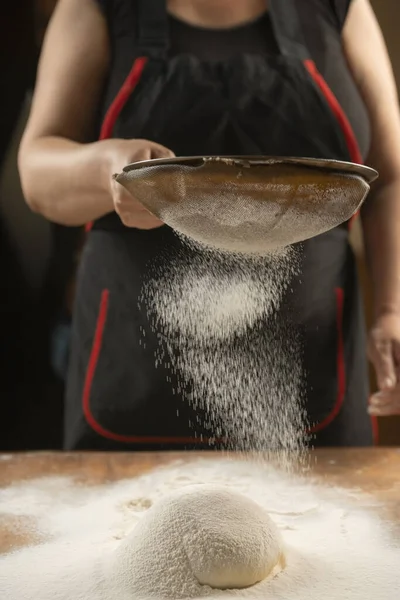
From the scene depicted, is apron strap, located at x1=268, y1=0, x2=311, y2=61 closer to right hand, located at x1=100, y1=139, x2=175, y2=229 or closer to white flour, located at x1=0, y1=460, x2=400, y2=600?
right hand, located at x1=100, y1=139, x2=175, y2=229

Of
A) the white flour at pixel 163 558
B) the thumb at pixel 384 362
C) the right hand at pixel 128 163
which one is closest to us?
the white flour at pixel 163 558

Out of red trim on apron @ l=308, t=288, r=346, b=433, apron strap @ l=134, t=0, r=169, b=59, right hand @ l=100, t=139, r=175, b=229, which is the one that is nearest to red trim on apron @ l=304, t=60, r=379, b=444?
red trim on apron @ l=308, t=288, r=346, b=433

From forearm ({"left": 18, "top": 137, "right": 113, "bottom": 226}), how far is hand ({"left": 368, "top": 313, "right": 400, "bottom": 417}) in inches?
18.8

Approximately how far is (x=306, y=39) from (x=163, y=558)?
872 mm

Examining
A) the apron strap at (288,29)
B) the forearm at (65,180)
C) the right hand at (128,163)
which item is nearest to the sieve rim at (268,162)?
the right hand at (128,163)

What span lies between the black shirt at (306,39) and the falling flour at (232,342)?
0.90ft

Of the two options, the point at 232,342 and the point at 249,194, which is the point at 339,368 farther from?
the point at 249,194

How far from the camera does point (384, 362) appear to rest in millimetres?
1086

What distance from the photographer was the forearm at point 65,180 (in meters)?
0.97

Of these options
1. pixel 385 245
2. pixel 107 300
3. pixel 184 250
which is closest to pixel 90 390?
pixel 107 300

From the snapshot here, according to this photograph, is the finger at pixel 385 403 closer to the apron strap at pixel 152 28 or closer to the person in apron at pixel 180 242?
the person in apron at pixel 180 242

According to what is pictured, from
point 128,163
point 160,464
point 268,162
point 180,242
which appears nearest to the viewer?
point 268,162

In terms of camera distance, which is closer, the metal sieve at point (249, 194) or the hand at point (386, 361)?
the metal sieve at point (249, 194)

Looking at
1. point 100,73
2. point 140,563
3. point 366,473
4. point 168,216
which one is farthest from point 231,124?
point 140,563
